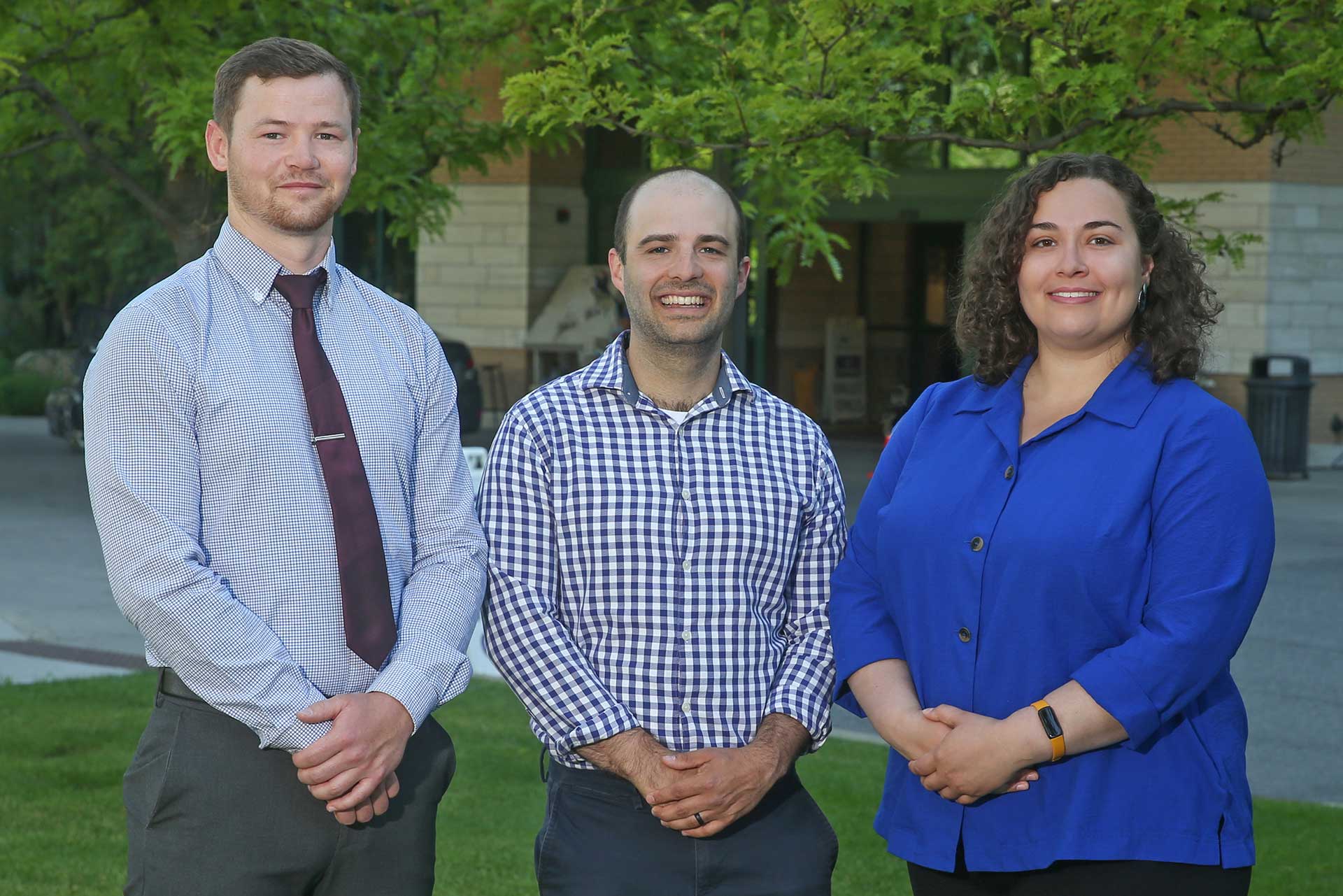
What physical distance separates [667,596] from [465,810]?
143 inches

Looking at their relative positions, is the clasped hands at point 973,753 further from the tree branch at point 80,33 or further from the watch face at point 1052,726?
the tree branch at point 80,33

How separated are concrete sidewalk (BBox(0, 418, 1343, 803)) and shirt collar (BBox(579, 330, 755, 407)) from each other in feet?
14.5

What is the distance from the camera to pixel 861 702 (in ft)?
10.9

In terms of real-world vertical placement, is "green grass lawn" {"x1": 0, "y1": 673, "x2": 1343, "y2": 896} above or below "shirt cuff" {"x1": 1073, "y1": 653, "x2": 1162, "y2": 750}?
below

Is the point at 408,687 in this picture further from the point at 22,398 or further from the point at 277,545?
the point at 22,398

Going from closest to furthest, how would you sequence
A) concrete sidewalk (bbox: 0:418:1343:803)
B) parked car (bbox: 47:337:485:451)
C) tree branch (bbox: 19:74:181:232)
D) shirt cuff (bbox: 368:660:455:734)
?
1. shirt cuff (bbox: 368:660:455:734)
2. concrete sidewalk (bbox: 0:418:1343:803)
3. tree branch (bbox: 19:74:181:232)
4. parked car (bbox: 47:337:485:451)

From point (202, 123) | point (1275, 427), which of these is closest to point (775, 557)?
point (202, 123)

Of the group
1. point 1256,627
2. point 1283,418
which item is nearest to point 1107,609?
point 1256,627

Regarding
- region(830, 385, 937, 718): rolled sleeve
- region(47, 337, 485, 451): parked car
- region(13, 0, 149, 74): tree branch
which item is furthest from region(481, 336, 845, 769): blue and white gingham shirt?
region(47, 337, 485, 451): parked car

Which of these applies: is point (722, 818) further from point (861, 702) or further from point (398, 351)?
point (398, 351)

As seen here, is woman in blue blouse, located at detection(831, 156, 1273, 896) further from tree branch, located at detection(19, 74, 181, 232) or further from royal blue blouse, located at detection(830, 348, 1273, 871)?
tree branch, located at detection(19, 74, 181, 232)

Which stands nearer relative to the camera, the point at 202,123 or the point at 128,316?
the point at 128,316

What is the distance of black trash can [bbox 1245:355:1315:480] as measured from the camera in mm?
19766

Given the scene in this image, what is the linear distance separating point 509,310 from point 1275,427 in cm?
1196
